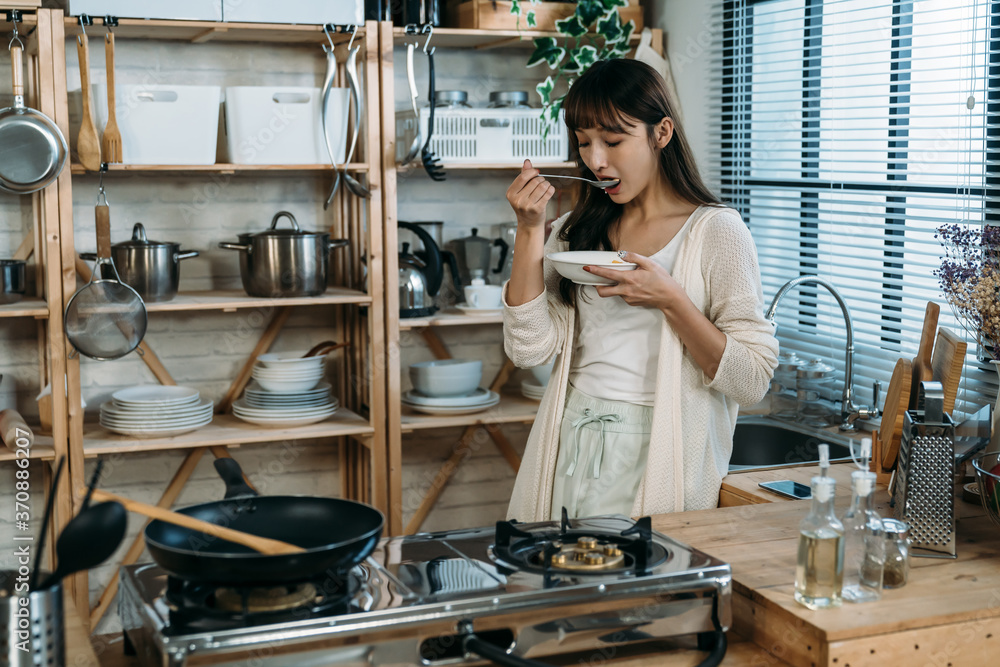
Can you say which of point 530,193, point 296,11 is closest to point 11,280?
point 296,11

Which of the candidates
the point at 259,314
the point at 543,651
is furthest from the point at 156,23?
the point at 543,651

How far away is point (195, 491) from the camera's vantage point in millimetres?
3365

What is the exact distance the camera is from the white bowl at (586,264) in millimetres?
1782

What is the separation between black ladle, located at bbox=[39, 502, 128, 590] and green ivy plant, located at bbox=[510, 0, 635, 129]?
244 centimetres

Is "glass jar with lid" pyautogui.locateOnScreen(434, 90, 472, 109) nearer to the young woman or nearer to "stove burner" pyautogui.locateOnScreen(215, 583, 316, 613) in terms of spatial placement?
the young woman

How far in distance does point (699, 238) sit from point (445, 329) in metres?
1.83

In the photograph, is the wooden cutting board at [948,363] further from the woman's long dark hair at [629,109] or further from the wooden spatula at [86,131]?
the wooden spatula at [86,131]

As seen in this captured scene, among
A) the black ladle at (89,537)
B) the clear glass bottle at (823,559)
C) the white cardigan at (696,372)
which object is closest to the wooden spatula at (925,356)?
the white cardigan at (696,372)

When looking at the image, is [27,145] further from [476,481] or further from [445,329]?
[476,481]

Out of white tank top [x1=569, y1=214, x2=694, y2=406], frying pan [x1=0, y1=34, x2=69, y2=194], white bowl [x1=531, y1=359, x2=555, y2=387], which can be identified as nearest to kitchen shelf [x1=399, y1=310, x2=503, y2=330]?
white bowl [x1=531, y1=359, x2=555, y2=387]

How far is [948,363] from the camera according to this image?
67.5 inches

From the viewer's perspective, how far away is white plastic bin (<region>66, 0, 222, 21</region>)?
8.94 feet

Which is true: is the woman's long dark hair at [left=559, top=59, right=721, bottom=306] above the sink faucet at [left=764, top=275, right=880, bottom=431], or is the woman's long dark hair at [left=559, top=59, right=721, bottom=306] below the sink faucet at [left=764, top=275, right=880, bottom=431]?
above

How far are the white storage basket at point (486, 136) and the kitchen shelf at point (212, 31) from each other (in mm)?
350
